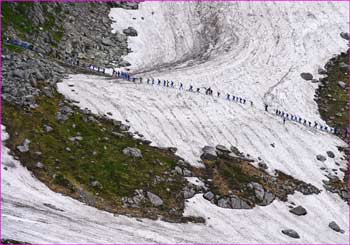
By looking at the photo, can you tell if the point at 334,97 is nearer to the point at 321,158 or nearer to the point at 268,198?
the point at 321,158

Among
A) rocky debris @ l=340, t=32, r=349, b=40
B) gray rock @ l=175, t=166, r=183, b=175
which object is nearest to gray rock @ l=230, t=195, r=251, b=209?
gray rock @ l=175, t=166, r=183, b=175

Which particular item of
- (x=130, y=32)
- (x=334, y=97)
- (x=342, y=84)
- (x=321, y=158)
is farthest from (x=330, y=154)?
(x=130, y=32)

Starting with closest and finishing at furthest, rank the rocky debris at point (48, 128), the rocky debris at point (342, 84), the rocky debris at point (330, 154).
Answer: the rocky debris at point (48, 128)
the rocky debris at point (330, 154)
the rocky debris at point (342, 84)

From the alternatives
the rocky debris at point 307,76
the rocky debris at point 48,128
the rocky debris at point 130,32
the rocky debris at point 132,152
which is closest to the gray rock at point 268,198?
the rocky debris at point 132,152

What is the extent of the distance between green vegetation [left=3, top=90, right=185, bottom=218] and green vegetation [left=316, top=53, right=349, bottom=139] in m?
26.0

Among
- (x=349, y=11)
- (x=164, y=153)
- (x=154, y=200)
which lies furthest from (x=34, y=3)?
(x=349, y=11)

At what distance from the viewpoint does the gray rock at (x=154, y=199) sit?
42.6 metres

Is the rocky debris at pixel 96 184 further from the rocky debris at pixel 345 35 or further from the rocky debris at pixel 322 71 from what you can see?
the rocky debris at pixel 345 35

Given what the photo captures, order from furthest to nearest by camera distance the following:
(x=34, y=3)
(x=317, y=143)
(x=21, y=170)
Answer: (x=34, y=3) → (x=317, y=143) → (x=21, y=170)

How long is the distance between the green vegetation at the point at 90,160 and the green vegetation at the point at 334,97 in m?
26.0

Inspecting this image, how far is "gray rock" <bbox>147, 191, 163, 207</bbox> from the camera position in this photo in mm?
42597

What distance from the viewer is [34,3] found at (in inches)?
2694

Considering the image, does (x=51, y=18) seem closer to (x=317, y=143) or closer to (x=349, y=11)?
(x=317, y=143)

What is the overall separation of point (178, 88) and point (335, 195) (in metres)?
22.7
